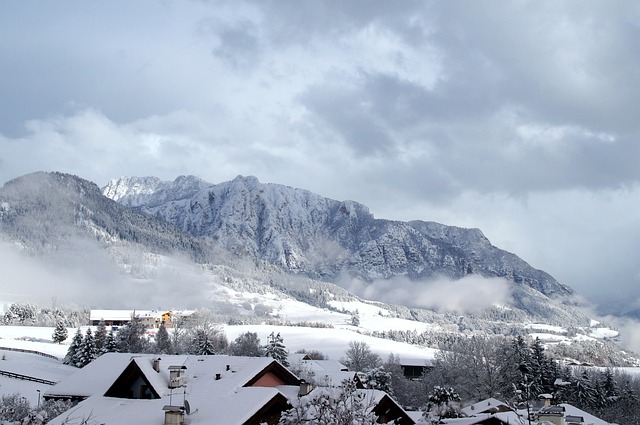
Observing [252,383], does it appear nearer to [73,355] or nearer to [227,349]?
[73,355]

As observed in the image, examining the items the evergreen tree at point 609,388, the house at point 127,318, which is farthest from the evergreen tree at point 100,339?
the house at point 127,318

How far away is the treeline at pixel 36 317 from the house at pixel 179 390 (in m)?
130

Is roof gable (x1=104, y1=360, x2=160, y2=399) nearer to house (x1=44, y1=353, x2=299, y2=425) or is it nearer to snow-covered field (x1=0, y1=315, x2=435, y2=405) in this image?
house (x1=44, y1=353, x2=299, y2=425)

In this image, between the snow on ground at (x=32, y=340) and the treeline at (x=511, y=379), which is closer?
the treeline at (x=511, y=379)

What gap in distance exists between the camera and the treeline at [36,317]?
16338 cm

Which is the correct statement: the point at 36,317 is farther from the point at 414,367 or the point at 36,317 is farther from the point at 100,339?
the point at 414,367

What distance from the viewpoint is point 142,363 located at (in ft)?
107

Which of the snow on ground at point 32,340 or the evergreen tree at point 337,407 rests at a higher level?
the snow on ground at point 32,340

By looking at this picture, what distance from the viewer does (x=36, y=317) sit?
6767 inches

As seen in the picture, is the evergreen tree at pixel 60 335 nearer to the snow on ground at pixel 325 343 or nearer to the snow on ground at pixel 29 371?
the snow on ground at pixel 29 371

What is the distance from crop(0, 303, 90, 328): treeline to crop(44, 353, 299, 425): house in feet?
425

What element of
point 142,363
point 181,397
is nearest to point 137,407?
point 181,397

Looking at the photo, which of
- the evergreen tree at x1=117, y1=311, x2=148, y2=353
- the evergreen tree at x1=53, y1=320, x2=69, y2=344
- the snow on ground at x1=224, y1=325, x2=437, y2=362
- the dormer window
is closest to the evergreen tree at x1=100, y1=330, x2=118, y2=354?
the evergreen tree at x1=117, y1=311, x2=148, y2=353

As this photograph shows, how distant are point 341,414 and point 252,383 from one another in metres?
20.4
